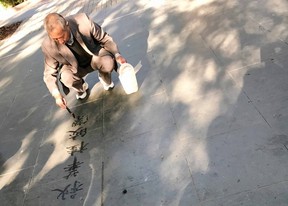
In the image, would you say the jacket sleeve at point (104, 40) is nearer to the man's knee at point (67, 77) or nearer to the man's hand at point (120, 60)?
the man's hand at point (120, 60)

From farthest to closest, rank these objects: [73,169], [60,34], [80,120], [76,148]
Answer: [80,120]
[76,148]
[60,34]
[73,169]

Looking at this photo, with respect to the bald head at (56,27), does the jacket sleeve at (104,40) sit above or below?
below

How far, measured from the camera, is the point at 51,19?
396 centimetres

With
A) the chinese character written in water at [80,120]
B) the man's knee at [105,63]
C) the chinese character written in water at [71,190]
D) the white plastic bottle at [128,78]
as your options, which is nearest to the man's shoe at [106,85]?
the man's knee at [105,63]

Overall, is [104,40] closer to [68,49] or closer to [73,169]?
[68,49]

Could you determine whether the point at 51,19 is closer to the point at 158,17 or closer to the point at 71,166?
the point at 71,166

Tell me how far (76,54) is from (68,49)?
0.95 feet

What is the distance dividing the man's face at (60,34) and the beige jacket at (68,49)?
273 mm

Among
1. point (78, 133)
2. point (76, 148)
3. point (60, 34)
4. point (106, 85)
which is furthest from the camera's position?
point (106, 85)

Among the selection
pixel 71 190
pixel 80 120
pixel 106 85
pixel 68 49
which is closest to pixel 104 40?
pixel 68 49

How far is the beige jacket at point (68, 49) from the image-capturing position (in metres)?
4.44

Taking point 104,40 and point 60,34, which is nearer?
point 60,34

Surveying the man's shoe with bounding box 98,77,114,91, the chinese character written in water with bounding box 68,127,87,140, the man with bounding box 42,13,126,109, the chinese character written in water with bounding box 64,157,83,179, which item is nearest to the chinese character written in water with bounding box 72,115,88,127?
the chinese character written in water with bounding box 68,127,87,140

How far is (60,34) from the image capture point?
3994 millimetres
